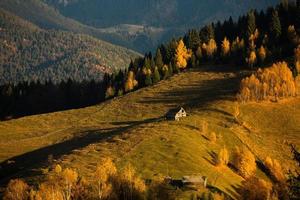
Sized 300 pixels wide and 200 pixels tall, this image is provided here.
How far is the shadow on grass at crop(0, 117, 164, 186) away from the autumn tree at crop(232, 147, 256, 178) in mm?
30348

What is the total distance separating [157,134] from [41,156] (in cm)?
2877

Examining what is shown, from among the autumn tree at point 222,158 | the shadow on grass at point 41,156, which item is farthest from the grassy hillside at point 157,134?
the autumn tree at point 222,158

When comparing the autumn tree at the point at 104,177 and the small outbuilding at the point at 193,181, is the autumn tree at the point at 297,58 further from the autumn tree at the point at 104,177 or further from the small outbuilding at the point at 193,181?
the autumn tree at the point at 104,177

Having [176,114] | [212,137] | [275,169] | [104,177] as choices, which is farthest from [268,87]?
[104,177]

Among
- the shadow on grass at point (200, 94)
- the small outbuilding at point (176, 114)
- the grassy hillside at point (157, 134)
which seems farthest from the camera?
the shadow on grass at point (200, 94)

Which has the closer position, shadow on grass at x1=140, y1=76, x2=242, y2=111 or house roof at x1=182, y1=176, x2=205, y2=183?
house roof at x1=182, y1=176, x2=205, y2=183

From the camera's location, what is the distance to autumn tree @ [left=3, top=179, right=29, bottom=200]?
77.8 meters

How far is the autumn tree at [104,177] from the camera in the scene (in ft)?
262

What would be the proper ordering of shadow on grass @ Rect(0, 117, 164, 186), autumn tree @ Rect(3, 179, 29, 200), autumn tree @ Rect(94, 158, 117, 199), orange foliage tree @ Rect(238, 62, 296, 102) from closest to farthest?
autumn tree @ Rect(3, 179, 29, 200), autumn tree @ Rect(94, 158, 117, 199), shadow on grass @ Rect(0, 117, 164, 186), orange foliage tree @ Rect(238, 62, 296, 102)

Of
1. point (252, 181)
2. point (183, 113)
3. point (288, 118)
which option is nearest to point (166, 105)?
point (183, 113)

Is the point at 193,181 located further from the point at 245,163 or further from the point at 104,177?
the point at 245,163

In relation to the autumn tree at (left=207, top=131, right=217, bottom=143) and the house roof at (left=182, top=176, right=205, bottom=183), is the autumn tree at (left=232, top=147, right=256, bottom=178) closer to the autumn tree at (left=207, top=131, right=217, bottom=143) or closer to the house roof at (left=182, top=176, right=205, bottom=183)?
the autumn tree at (left=207, top=131, right=217, bottom=143)

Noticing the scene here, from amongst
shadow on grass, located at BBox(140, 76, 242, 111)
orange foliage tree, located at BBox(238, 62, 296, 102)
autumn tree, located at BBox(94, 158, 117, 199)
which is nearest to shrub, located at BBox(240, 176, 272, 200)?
autumn tree, located at BBox(94, 158, 117, 199)

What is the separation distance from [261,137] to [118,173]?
62.1 metres
